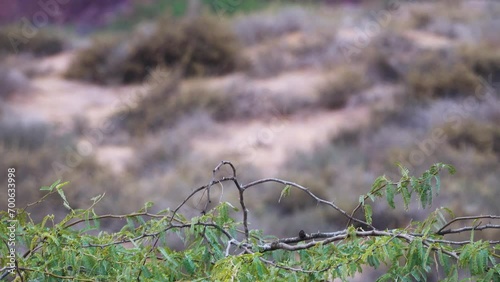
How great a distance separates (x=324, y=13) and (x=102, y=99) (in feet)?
21.2

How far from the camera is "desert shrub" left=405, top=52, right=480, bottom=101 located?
1175 centimetres

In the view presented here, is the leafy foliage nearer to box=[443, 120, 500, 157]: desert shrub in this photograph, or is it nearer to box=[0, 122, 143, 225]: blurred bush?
box=[0, 122, 143, 225]: blurred bush

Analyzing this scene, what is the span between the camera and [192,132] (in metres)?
10.9

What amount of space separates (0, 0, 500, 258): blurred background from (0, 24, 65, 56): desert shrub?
37 mm

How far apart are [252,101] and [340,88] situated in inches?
57.1

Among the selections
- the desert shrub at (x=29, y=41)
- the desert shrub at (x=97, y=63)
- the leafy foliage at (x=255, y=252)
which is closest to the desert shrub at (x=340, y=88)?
the desert shrub at (x=97, y=63)

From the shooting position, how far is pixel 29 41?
15250 millimetres

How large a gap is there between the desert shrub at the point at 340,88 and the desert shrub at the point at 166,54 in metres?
2.09

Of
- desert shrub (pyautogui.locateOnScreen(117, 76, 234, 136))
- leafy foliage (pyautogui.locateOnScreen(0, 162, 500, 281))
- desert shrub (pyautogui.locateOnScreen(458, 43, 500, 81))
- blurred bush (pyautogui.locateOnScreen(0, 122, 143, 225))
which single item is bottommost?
leafy foliage (pyautogui.locateOnScreen(0, 162, 500, 281))

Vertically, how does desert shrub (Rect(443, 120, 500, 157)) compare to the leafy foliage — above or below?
above

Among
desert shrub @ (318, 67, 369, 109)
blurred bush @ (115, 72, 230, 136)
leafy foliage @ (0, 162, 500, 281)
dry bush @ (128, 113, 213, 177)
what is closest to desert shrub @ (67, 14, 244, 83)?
blurred bush @ (115, 72, 230, 136)

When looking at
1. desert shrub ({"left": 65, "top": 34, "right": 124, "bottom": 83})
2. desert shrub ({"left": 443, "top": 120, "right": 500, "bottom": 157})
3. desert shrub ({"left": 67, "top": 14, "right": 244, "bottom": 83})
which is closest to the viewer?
desert shrub ({"left": 443, "top": 120, "right": 500, "bottom": 157})

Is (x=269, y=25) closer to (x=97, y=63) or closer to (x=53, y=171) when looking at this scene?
(x=97, y=63)

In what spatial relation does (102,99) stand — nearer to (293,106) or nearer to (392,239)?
(293,106)
